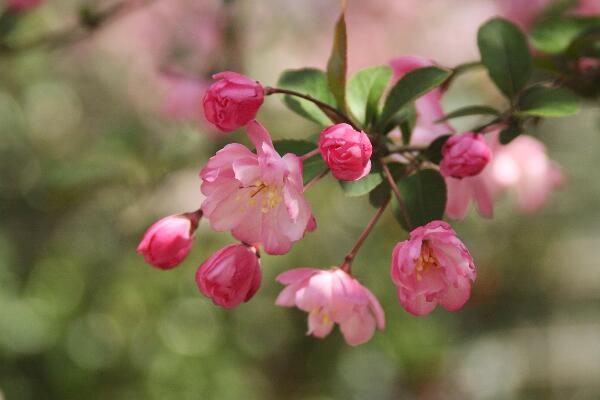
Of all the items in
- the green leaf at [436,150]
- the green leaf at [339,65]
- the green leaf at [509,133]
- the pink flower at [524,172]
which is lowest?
the pink flower at [524,172]

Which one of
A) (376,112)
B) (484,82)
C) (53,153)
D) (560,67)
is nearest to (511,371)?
(484,82)

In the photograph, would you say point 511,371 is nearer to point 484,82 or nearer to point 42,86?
point 484,82

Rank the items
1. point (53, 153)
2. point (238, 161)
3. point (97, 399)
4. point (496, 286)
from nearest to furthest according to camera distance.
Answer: point (238, 161) → point (97, 399) → point (53, 153) → point (496, 286)

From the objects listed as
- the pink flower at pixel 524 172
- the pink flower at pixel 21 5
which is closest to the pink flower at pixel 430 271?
the pink flower at pixel 524 172

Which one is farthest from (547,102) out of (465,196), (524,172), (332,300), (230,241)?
(230,241)

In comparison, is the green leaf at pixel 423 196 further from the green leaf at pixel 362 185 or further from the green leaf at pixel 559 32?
the green leaf at pixel 559 32

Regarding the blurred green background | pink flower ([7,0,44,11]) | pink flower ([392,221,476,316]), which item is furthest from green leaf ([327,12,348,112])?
the blurred green background
